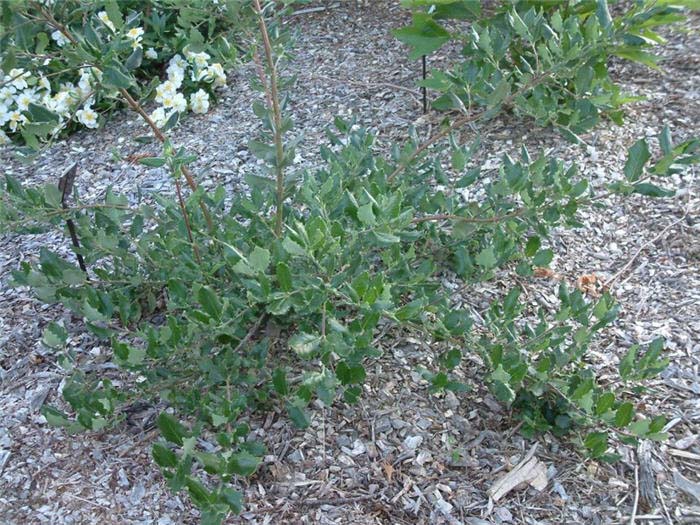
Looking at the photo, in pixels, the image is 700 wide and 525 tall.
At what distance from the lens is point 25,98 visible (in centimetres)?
318

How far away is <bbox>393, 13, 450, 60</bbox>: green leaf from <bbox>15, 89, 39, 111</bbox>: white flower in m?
1.55

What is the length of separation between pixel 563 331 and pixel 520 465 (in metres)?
0.35

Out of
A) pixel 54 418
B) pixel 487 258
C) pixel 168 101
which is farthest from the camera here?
pixel 168 101

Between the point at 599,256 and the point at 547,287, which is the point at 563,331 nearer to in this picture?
the point at 547,287

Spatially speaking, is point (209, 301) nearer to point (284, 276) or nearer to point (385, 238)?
point (284, 276)

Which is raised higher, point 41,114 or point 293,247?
point 41,114

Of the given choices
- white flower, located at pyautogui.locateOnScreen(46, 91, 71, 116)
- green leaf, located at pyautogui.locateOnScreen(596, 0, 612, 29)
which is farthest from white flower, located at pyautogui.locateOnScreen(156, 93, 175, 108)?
green leaf, located at pyautogui.locateOnScreen(596, 0, 612, 29)

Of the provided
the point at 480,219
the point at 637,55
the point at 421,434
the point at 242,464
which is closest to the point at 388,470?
the point at 421,434

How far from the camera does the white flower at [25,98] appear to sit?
10.4ft

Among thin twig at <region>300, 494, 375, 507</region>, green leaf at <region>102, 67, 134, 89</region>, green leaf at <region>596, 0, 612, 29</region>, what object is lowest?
thin twig at <region>300, 494, 375, 507</region>

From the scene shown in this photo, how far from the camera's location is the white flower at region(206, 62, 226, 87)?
125 inches

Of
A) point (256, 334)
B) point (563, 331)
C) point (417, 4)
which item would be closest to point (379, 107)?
point (417, 4)

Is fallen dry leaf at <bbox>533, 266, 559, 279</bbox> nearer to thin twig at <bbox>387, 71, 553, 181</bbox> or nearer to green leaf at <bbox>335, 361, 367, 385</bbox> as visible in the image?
thin twig at <bbox>387, 71, 553, 181</bbox>

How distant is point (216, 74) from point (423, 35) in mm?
895
